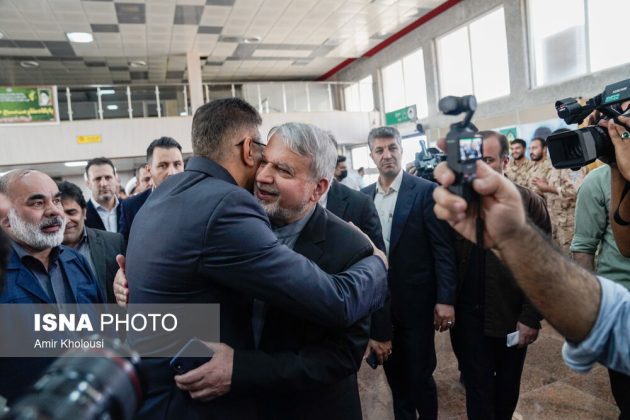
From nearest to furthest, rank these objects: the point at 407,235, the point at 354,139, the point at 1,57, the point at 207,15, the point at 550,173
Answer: the point at 407,235 → the point at 550,173 → the point at 207,15 → the point at 1,57 → the point at 354,139

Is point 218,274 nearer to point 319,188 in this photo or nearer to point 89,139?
point 319,188

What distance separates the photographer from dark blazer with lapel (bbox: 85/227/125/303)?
7.37 ft

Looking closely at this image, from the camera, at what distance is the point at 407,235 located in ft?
7.77

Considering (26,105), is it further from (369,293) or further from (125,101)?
(369,293)

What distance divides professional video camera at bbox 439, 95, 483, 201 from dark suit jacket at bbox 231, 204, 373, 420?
577 mm

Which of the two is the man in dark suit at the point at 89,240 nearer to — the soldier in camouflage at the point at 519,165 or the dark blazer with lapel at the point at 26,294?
the dark blazer with lapel at the point at 26,294

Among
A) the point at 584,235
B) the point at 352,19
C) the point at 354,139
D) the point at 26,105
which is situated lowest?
the point at 584,235

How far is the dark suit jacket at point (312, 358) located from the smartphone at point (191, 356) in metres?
0.08

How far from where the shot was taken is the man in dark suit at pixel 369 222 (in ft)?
7.11

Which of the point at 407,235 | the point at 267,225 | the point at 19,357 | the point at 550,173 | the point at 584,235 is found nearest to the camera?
the point at 267,225

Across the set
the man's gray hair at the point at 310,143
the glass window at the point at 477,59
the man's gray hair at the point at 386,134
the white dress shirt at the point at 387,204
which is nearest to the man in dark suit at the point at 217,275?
the man's gray hair at the point at 310,143

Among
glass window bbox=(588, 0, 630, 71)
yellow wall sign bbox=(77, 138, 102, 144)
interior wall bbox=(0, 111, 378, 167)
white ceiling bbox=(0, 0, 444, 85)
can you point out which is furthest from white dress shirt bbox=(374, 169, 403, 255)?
yellow wall sign bbox=(77, 138, 102, 144)

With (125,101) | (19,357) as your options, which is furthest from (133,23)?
(19,357)

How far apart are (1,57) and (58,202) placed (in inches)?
440
